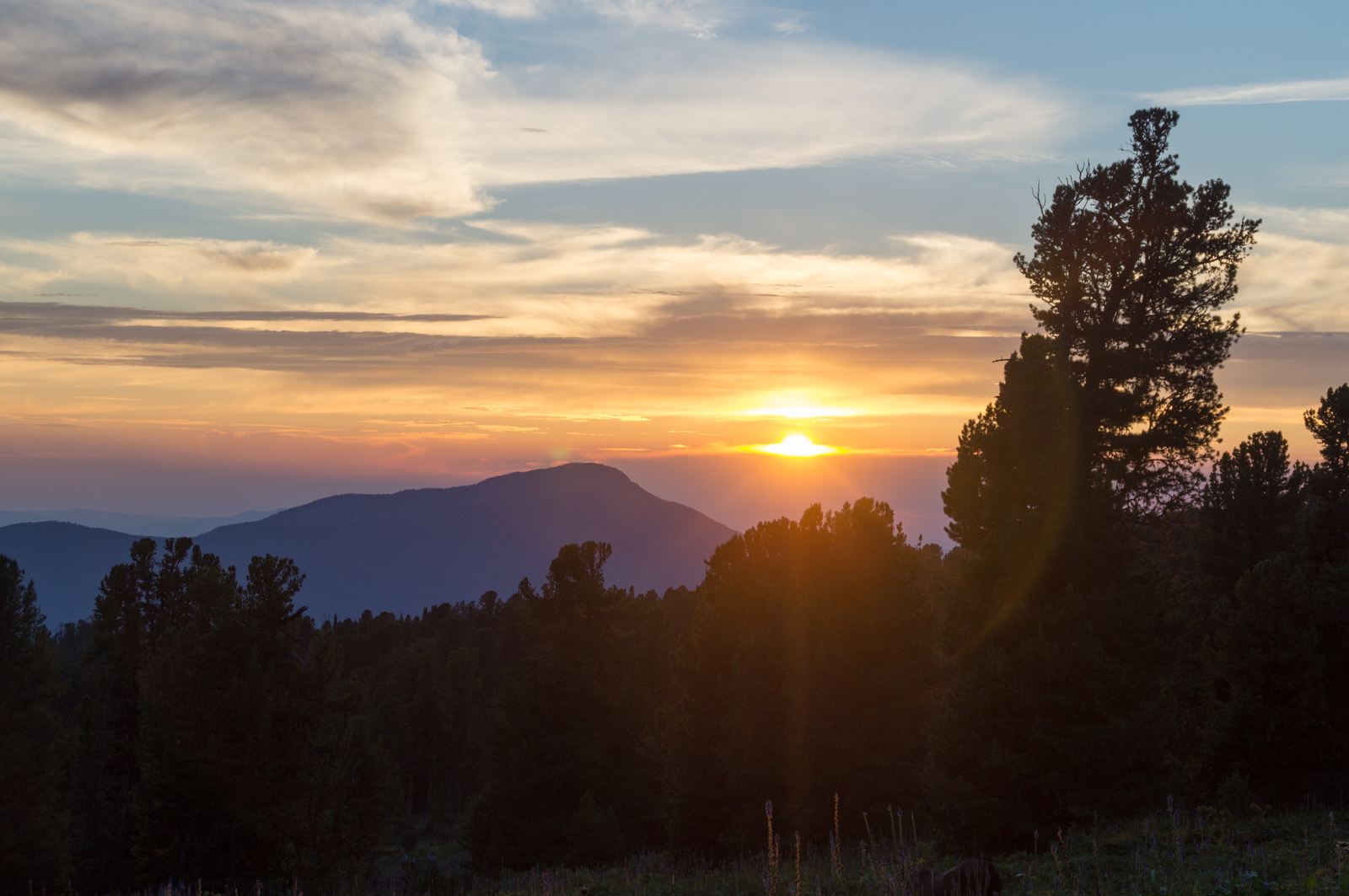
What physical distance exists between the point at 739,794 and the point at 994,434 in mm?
13436

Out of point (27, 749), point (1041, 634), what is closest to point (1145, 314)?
point (1041, 634)

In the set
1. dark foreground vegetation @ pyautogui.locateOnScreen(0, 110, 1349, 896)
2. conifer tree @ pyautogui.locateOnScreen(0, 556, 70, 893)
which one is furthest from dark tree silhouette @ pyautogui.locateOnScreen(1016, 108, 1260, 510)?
conifer tree @ pyautogui.locateOnScreen(0, 556, 70, 893)

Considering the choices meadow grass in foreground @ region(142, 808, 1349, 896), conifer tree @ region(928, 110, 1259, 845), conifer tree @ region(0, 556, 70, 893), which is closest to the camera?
meadow grass in foreground @ region(142, 808, 1349, 896)

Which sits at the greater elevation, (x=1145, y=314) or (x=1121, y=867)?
(x=1145, y=314)

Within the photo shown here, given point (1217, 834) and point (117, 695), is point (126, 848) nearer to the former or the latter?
point (117, 695)

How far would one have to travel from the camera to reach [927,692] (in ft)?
76.5

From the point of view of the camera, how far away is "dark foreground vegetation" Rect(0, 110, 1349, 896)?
15.1m

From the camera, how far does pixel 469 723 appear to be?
199 ft

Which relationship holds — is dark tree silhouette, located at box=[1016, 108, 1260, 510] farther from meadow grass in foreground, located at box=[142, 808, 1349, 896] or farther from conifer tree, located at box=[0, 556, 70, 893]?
conifer tree, located at box=[0, 556, 70, 893]

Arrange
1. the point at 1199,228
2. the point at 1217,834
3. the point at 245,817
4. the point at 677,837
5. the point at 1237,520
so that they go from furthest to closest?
the point at 1237,520, the point at 677,837, the point at 245,817, the point at 1199,228, the point at 1217,834

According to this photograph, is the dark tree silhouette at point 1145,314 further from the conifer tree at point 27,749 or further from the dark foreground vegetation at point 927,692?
the conifer tree at point 27,749

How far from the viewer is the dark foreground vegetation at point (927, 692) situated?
49.6 feet

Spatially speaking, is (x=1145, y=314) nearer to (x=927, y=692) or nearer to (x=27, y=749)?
(x=927, y=692)

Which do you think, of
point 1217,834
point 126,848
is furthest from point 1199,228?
point 126,848
